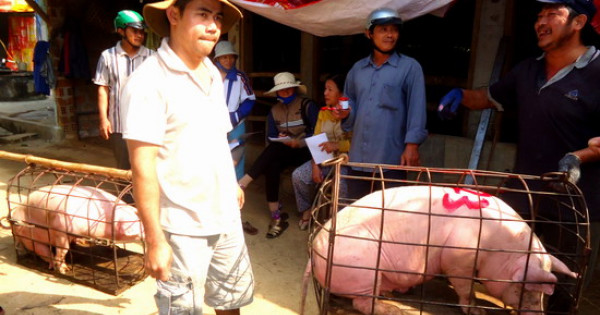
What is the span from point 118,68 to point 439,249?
10.8 feet

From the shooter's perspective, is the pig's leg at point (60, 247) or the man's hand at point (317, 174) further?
the man's hand at point (317, 174)

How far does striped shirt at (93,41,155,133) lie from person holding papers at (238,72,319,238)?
1.31 metres

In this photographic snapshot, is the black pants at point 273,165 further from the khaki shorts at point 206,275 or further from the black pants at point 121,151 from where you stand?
the khaki shorts at point 206,275

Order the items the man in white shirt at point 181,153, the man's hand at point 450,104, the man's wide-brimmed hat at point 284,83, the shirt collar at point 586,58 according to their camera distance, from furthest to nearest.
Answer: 1. the man's wide-brimmed hat at point 284,83
2. the man's hand at point 450,104
3. the shirt collar at point 586,58
4. the man in white shirt at point 181,153

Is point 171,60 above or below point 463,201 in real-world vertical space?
above

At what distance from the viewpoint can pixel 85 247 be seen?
3.81 metres

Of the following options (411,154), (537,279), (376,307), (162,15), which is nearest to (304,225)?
(411,154)

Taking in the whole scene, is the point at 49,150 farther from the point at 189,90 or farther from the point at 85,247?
the point at 189,90

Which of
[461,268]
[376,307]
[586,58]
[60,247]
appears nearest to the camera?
[376,307]

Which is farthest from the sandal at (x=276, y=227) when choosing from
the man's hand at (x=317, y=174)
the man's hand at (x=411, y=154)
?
the man's hand at (x=411, y=154)

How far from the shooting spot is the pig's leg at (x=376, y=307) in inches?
76.2

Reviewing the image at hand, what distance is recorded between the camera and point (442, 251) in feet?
7.08

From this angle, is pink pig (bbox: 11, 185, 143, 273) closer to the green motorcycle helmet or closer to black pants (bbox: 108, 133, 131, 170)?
black pants (bbox: 108, 133, 131, 170)

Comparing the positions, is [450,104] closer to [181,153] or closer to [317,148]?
[317,148]
